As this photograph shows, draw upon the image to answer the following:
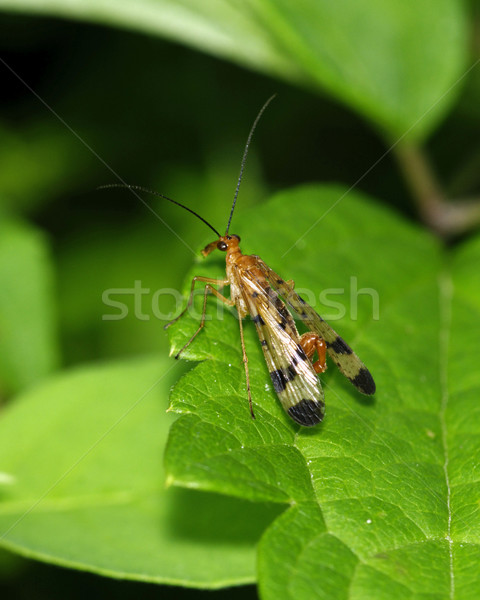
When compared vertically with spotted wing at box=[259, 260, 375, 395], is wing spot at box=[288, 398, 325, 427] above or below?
below

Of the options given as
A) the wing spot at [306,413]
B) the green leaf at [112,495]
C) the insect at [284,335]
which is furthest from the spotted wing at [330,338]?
the green leaf at [112,495]

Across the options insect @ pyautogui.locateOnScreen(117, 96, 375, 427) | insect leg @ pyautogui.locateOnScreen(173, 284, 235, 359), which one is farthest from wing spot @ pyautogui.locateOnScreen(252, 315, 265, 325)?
insect leg @ pyautogui.locateOnScreen(173, 284, 235, 359)

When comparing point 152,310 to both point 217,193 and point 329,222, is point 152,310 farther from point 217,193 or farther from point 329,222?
point 329,222

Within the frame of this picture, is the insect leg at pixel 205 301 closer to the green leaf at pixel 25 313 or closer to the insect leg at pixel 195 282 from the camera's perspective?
the insect leg at pixel 195 282

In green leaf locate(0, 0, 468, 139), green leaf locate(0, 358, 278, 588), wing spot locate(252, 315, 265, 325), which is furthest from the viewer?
green leaf locate(0, 0, 468, 139)

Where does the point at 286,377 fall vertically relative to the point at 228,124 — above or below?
below

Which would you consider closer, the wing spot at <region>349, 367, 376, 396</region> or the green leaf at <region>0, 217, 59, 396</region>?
the wing spot at <region>349, 367, 376, 396</region>

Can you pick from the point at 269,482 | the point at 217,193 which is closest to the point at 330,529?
the point at 269,482

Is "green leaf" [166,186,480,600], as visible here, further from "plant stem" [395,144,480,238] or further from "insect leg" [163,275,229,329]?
"plant stem" [395,144,480,238]
